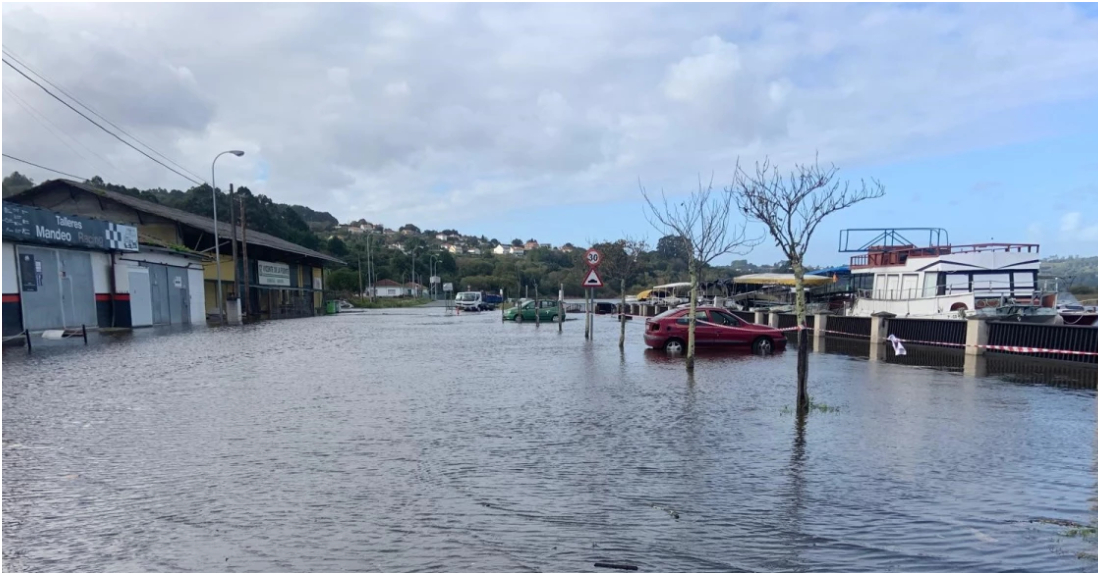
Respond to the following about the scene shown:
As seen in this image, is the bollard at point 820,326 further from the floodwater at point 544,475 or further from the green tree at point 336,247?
the green tree at point 336,247

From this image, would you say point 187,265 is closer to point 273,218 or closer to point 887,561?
point 887,561

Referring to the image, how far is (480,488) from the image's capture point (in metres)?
6.61

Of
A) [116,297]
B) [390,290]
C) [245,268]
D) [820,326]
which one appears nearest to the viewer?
[820,326]

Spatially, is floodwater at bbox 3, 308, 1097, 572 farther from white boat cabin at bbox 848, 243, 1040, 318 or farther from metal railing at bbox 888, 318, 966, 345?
white boat cabin at bbox 848, 243, 1040, 318

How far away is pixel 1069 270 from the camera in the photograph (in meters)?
28.6

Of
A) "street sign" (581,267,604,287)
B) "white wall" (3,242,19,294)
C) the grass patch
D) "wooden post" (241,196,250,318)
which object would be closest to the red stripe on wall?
"white wall" (3,242,19,294)

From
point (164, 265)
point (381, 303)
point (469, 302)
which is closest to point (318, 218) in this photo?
point (381, 303)

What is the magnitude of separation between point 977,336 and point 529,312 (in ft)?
81.6

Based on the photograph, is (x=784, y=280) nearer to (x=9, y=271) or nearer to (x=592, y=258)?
(x=592, y=258)

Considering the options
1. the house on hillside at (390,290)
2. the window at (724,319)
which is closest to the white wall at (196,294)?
the window at (724,319)

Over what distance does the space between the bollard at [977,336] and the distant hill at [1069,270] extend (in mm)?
7208

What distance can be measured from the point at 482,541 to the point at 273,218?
9365 cm

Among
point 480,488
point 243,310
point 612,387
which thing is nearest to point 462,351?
point 612,387

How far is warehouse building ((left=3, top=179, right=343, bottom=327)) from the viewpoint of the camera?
31750 mm
